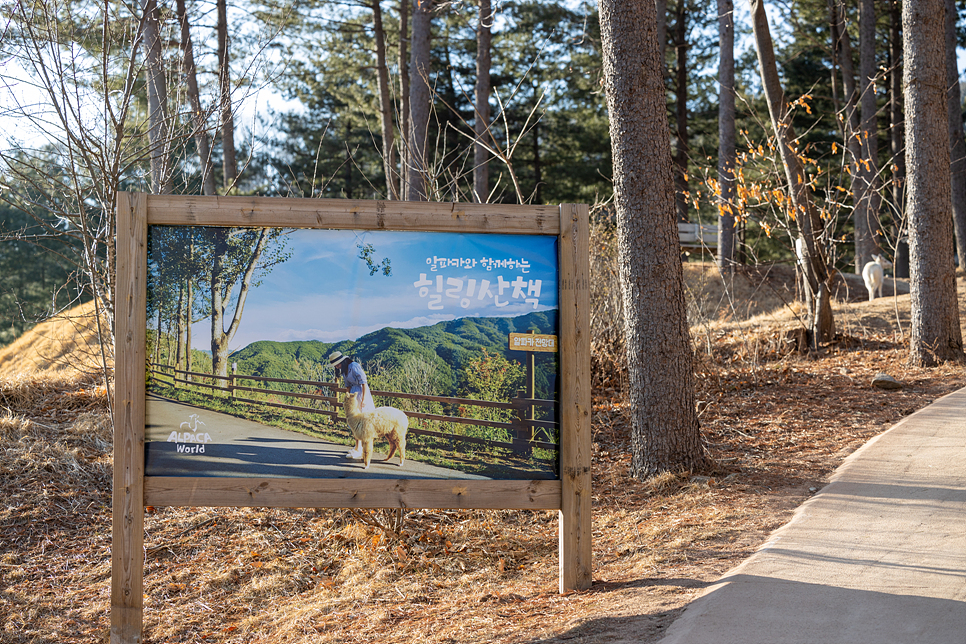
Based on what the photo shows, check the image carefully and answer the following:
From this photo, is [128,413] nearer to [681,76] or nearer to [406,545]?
[406,545]

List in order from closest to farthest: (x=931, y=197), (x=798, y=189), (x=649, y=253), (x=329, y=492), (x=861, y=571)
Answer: (x=861, y=571)
(x=329, y=492)
(x=649, y=253)
(x=931, y=197)
(x=798, y=189)

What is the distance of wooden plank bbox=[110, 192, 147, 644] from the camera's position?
3855 mm

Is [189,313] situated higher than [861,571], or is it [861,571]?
[189,313]

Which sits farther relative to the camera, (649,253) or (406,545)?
(649,253)

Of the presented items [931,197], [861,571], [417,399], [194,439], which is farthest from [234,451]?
[931,197]

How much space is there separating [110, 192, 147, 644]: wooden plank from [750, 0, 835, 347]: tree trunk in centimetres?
750

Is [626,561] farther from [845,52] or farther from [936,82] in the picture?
[845,52]

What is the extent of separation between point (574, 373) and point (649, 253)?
202cm

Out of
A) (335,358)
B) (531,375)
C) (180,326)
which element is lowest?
(531,375)

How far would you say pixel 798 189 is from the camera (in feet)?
31.6

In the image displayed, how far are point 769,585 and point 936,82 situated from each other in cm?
778

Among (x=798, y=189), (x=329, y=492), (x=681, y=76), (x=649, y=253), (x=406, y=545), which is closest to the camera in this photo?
(x=329, y=492)

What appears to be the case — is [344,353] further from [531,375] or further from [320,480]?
[531,375]

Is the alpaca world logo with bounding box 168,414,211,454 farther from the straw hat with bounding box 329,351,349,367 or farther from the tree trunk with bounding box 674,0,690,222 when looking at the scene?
the tree trunk with bounding box 674,0,690,222
